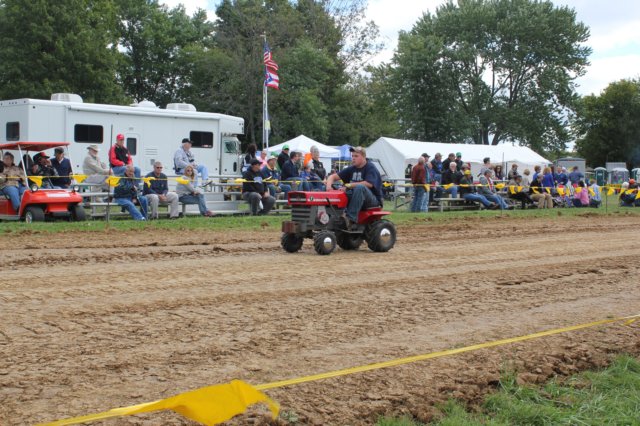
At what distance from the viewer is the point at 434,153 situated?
3734 centimetres

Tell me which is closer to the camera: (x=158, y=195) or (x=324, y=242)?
(x=324, y=242)

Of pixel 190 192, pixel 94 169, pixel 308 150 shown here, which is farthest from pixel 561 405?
pixel 308 150

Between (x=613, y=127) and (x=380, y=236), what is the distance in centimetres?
7321

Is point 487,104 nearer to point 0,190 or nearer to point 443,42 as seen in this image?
point 443,42

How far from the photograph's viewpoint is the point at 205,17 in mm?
62344

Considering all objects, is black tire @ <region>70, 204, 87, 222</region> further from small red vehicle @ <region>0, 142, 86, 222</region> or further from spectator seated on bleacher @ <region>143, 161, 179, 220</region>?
spectator seated on bleacher @ <region>143, 161, 179, 220</region>

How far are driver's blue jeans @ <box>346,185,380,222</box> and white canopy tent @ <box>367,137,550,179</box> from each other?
23.0m

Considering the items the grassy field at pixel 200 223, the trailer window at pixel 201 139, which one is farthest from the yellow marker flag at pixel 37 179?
the trailer window at pixel 201 139

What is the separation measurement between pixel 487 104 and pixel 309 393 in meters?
62.3

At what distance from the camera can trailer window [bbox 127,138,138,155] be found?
22.6 m

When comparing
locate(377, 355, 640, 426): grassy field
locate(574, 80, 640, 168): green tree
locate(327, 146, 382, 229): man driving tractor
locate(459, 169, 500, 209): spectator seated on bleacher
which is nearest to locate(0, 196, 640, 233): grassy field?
locate(459, 169, 500, 209): spectator seated on bleacher

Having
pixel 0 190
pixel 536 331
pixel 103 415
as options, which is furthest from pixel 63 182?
pixel 103 415

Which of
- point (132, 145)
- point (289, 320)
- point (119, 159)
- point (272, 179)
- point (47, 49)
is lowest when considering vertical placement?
point (289, 320)

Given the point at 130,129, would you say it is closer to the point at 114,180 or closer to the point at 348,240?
the point at 114,180
